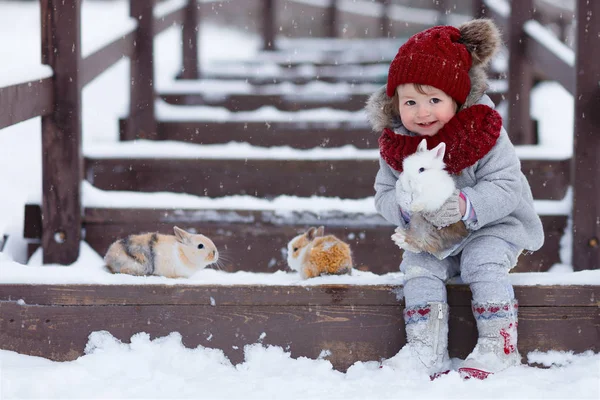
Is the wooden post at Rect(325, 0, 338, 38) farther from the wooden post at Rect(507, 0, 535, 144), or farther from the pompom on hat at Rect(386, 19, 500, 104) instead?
the pompom on hat at Rect(386, 19, 500, 104)

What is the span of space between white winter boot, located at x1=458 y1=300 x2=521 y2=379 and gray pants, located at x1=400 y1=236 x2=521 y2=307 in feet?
0.10

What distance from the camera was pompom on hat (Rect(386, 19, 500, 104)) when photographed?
2.58 meters

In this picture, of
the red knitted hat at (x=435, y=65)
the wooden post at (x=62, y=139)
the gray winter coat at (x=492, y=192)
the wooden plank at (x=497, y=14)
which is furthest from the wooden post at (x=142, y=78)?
the red knitted hat at (x=435, y=65)

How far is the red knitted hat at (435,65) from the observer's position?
8.47 ft

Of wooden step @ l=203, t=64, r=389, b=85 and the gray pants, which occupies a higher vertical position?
wooden step @ l=203, t=64, r=389, b=85

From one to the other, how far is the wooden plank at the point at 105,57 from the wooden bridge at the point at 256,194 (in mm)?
18

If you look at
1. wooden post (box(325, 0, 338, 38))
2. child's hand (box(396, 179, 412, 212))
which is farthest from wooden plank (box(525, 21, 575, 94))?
wooden post (box(325, 0, 338, 38))

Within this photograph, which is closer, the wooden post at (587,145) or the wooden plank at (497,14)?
the wooden post at (587,145)

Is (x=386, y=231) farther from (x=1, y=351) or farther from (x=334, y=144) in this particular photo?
(x=1, y=351)

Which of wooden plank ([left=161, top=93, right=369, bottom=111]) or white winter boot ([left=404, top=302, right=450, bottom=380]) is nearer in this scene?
white winter boot ([left=404, top=302, right=450, bottom=380])

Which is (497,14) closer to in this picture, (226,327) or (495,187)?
(495,187)

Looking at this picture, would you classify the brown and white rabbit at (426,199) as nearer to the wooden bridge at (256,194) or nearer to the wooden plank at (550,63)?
the wooden bridge at (256,194)

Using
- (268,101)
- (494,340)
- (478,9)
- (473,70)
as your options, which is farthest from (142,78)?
(494,340)

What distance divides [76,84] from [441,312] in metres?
2.27
